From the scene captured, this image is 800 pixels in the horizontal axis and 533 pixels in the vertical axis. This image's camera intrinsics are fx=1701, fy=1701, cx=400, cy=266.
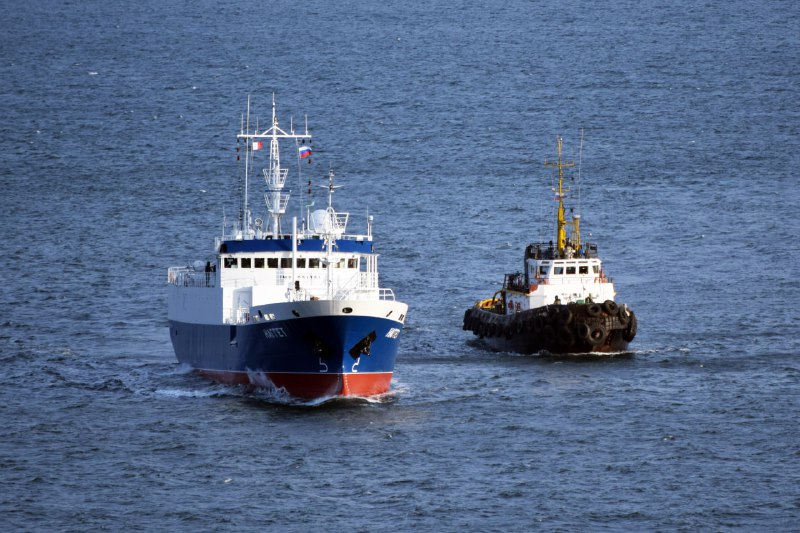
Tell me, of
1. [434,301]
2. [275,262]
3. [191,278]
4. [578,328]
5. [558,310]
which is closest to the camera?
[275,262]

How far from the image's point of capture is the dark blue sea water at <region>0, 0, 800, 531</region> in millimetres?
48375

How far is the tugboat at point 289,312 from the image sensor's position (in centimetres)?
5950

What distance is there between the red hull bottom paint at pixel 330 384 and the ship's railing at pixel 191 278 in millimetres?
7865

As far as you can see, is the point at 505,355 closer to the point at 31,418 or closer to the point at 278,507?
the point at 31,418

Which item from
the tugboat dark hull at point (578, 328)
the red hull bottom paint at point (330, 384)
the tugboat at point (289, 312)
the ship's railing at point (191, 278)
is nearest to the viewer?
the tugboat at point (289, 312)

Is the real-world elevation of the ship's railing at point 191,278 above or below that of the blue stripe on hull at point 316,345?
above

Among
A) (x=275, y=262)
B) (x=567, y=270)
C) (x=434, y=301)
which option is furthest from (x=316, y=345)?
(x=434, y=301)

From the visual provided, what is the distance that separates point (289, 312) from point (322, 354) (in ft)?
6.16

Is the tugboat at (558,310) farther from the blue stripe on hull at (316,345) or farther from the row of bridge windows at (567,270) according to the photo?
the blue stripe on hull at (316,345)

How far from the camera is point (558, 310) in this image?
2869 inches

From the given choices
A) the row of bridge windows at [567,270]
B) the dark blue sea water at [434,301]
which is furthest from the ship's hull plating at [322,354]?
the row of bridge windows at [567,270]

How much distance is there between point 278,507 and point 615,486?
9817 millimetres

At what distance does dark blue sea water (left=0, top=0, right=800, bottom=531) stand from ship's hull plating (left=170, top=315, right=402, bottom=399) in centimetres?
93

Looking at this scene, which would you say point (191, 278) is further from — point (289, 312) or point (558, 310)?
point (558, 310)
